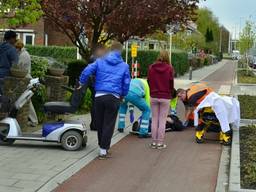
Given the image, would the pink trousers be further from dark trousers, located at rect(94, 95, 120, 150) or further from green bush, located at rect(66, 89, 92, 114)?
green bush, located at rect(66, 89, 92, 114)

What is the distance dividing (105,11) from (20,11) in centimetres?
499

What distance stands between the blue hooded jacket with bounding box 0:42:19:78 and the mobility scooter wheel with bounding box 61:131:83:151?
7.44 ft

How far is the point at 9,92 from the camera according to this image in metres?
10.6

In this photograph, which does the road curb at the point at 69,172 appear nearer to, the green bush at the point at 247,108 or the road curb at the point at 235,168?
the road curb at the point at 235,168

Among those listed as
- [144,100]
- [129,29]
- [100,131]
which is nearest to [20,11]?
[144,100]

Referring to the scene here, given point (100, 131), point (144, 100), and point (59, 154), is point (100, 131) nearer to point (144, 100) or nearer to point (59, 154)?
Result: point (59, 154)

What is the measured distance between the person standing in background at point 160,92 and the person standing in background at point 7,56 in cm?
272

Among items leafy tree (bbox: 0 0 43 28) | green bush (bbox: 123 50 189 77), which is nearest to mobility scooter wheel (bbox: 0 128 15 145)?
leafy tree (bbox: 0 0 43 28)

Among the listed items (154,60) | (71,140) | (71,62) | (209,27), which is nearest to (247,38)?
(154,60)

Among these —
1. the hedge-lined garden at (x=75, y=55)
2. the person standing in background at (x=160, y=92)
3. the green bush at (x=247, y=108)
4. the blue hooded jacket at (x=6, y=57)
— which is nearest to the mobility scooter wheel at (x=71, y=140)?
the person standing in background at (x=160, y=92)

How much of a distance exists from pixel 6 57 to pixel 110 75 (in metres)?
2.88

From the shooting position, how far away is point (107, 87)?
880cm

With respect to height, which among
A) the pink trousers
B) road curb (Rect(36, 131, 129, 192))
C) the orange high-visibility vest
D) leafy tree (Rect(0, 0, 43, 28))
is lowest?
road curb (Rect(36, 131, 129, 192))

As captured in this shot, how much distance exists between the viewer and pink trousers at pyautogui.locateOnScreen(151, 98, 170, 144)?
10.1 m
